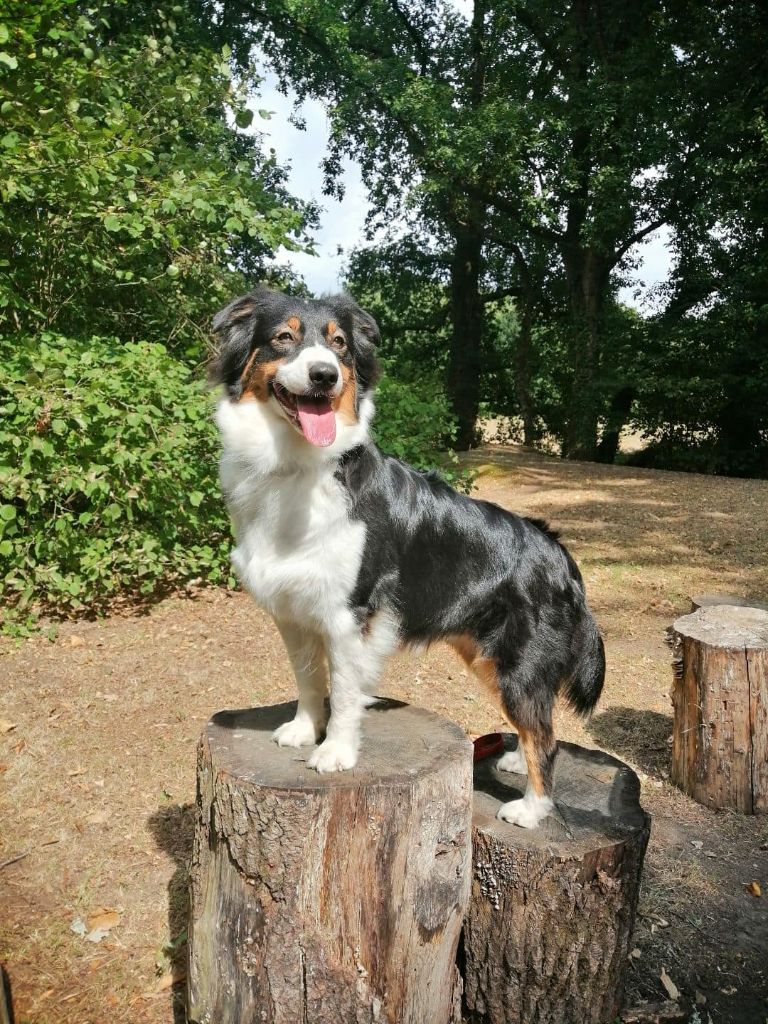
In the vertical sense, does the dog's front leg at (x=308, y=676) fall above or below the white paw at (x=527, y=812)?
above

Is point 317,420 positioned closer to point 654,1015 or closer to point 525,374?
point 654,1015

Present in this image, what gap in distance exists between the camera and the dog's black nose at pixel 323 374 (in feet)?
7.84

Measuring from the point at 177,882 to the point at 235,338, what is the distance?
2.32 metres

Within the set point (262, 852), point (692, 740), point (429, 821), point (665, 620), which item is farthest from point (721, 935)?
point (665, 620)

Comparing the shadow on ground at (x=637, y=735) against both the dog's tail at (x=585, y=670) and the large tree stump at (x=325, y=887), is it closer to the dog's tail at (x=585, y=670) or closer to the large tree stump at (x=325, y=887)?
the dog's tail at (x=585, y=670)

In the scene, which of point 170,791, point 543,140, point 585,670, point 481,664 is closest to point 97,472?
point 170,791

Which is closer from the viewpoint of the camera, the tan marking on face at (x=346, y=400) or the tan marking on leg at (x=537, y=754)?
the tan marking on face at (x=346, y=400)

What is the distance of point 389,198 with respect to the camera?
1773 centimetres

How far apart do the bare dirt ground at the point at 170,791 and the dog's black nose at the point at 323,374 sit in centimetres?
222

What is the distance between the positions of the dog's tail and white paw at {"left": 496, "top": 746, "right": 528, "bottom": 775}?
1.02ft

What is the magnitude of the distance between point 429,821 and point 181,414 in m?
4.13

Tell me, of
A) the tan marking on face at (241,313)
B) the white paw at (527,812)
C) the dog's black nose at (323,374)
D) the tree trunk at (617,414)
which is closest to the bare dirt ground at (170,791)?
the white paw at (527,812)

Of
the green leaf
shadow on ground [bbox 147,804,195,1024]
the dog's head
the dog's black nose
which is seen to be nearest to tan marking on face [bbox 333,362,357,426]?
the dog's head

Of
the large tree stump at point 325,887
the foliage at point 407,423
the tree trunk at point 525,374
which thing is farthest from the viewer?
the tree trunk at point 525,374
